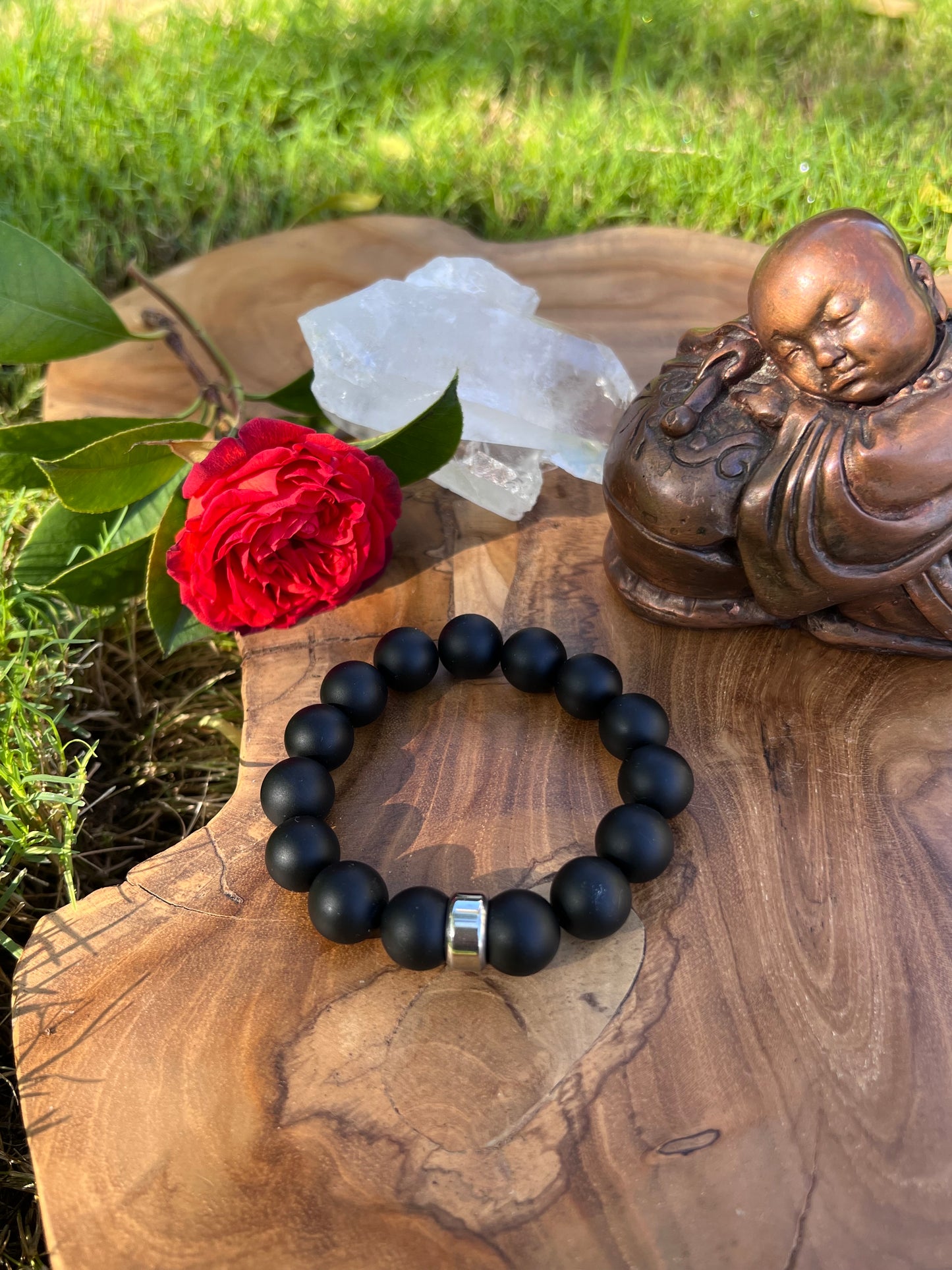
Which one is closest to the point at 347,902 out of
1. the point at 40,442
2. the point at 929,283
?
the point at 40,442

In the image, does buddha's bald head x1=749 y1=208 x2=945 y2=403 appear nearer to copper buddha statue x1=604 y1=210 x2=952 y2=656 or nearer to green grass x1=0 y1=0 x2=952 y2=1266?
copper buddha statue x1=604 y1=210 x2=952 y2=656

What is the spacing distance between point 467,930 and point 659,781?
0.37m

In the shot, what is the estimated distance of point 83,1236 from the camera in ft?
3.96

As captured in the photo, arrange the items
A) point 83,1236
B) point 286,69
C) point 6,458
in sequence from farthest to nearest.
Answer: point 286,69 < point 6,458 < point 83,1236

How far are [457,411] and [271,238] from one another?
1.05 m

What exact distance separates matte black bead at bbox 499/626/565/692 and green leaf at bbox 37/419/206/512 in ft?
2.25

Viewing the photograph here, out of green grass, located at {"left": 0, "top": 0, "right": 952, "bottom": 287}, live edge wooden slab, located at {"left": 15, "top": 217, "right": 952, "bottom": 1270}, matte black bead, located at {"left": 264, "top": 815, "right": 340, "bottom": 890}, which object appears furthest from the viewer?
green grass, located at {"left": 0, "top": 0, "right": 952, "bottom": 287}

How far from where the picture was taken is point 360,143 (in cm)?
334

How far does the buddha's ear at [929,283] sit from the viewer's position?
58.7 inches

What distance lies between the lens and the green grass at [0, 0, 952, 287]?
2988 millimetres

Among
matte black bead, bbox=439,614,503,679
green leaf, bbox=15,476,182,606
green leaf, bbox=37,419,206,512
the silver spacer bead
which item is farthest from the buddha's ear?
green leaf, bbox=15,476,182,606

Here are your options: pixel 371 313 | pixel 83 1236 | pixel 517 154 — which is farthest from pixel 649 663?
pixel 517 154

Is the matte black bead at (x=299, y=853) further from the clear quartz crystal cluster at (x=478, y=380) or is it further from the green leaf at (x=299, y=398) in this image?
the green leaf at (x=299, y=398)

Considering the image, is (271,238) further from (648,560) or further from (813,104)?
(813,104)
